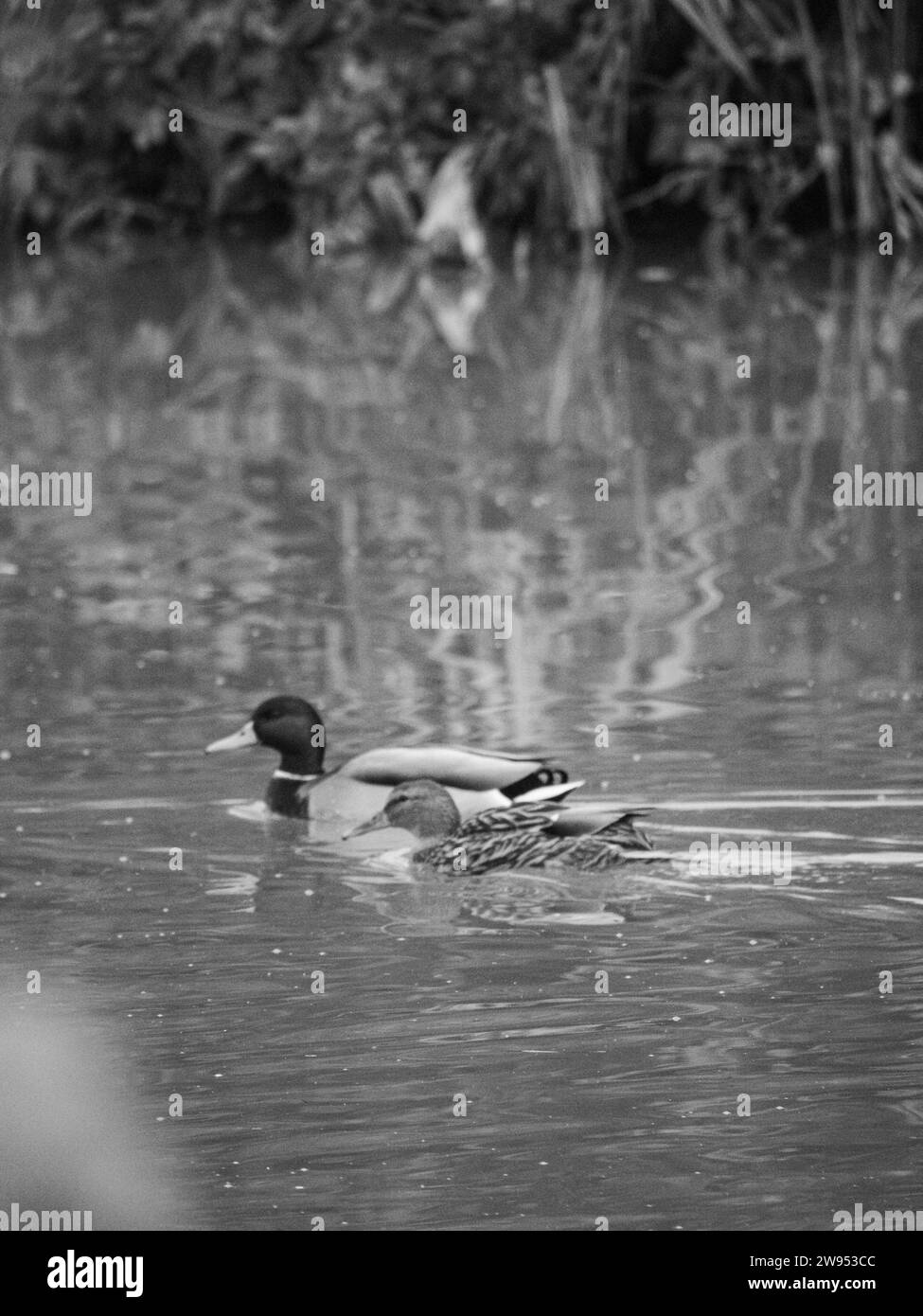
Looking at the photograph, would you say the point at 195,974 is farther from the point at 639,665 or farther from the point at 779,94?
the point at 779,94

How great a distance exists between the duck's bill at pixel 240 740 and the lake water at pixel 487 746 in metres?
0.07

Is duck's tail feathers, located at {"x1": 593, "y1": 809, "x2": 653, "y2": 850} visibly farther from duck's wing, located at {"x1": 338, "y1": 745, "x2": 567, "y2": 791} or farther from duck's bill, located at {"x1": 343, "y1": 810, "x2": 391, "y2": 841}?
duck's bill, located at {"x1": 343, "y1": 810, "x2": 391, "y2": 841}

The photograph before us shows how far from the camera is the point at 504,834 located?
6.61 metres

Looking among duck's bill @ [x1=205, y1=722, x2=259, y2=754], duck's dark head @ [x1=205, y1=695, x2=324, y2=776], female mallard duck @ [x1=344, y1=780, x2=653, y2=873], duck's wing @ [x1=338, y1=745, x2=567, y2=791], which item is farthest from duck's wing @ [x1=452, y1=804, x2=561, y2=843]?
duck's bill @ [x1=205, y1=722, x2=259, y2=754]

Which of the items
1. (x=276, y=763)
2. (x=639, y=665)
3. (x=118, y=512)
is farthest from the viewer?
(x=118, y=512)

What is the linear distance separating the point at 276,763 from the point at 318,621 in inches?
65.7

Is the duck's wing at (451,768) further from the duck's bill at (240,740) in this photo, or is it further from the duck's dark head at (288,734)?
the duck's bill at (240,740)

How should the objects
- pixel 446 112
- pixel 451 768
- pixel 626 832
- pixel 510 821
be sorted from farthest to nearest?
pixel 446 112
pixel 451 768
pixel 510 821
pixel 626 832

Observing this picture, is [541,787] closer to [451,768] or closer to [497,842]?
[497,842]

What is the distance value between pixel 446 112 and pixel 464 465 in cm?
1152

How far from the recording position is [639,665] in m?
8.47

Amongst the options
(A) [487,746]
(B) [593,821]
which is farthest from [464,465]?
(B) [593,821]

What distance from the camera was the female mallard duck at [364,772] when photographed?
22.2 ft
